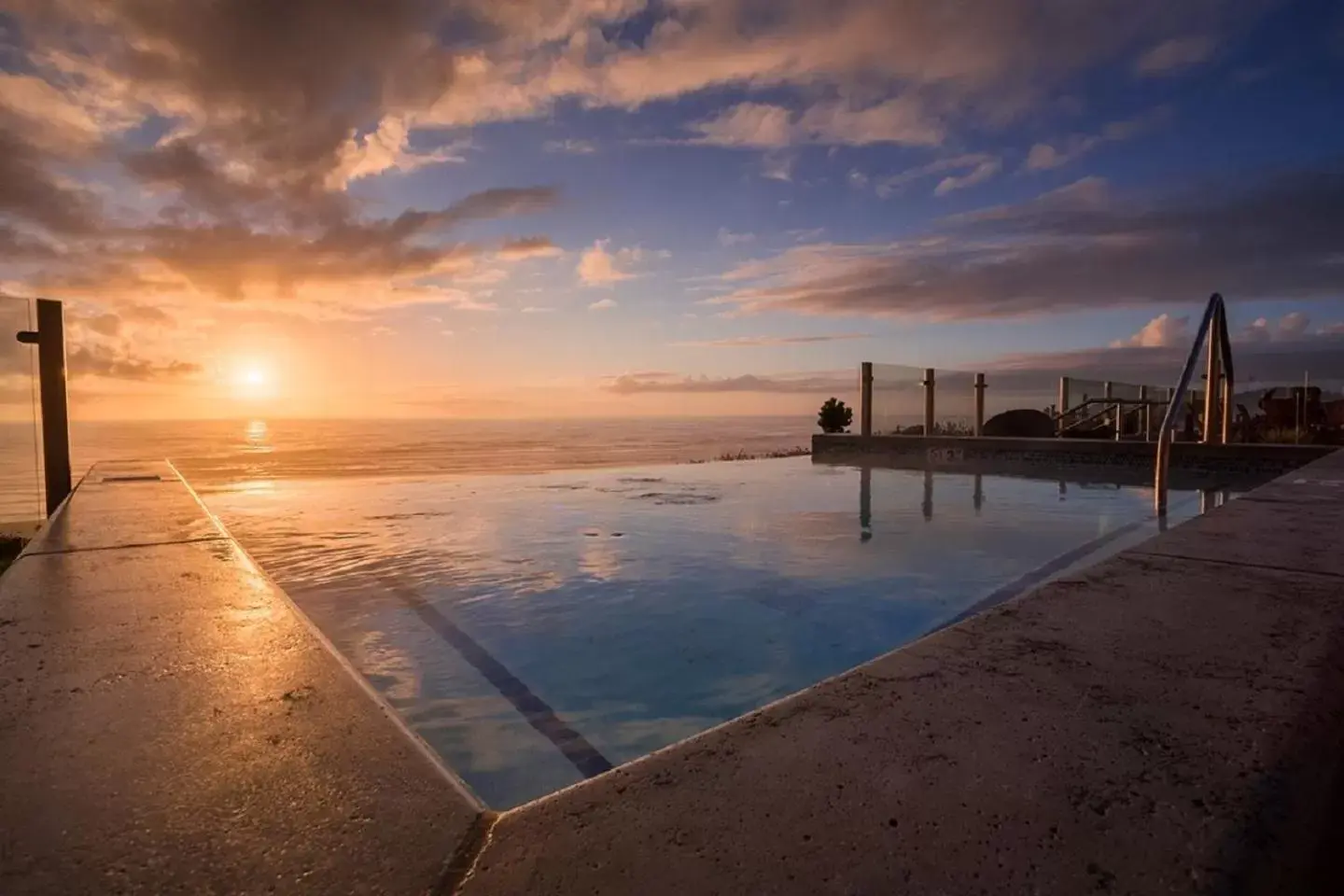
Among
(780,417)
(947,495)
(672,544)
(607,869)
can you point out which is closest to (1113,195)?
(947,495)

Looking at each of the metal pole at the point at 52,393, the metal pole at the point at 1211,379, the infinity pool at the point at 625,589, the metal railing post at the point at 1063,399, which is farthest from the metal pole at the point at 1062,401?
the metal pole at the point at 52,393

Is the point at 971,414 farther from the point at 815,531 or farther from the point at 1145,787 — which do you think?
the point at 1145,787

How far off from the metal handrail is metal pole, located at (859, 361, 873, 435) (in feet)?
19.2

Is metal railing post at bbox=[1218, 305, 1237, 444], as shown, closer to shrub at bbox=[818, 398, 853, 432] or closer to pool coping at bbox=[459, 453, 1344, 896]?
shrub at bbox=[818, 398, 853, 432]

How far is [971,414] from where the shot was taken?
1395 cm

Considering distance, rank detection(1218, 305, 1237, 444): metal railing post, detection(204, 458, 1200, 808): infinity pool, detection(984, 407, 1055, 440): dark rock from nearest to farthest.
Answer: detection(204, 458, 1200, 808): infinity pool → detection(1218, 305, 1237, 444): metal railing post → detection(984, 407, 1055, 440): dark rock

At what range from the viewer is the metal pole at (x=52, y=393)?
21.8 ft

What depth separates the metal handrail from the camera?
21.0 ft

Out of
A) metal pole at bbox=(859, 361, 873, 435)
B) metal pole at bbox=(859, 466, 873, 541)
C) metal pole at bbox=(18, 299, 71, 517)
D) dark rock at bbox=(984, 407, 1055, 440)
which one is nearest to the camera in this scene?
metal pole at bbox=(859, 466, 873, 541)

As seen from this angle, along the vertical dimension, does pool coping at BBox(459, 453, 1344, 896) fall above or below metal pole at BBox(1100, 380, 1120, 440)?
below

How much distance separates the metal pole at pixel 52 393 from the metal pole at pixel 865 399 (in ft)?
41.7

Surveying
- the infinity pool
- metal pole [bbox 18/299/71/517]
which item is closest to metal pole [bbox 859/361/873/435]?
the infinity pool

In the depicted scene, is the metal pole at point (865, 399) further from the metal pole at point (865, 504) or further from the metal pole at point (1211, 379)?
the metal pole at point (1211, 379)

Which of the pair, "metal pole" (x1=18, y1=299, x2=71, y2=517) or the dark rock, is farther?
the dark rock
